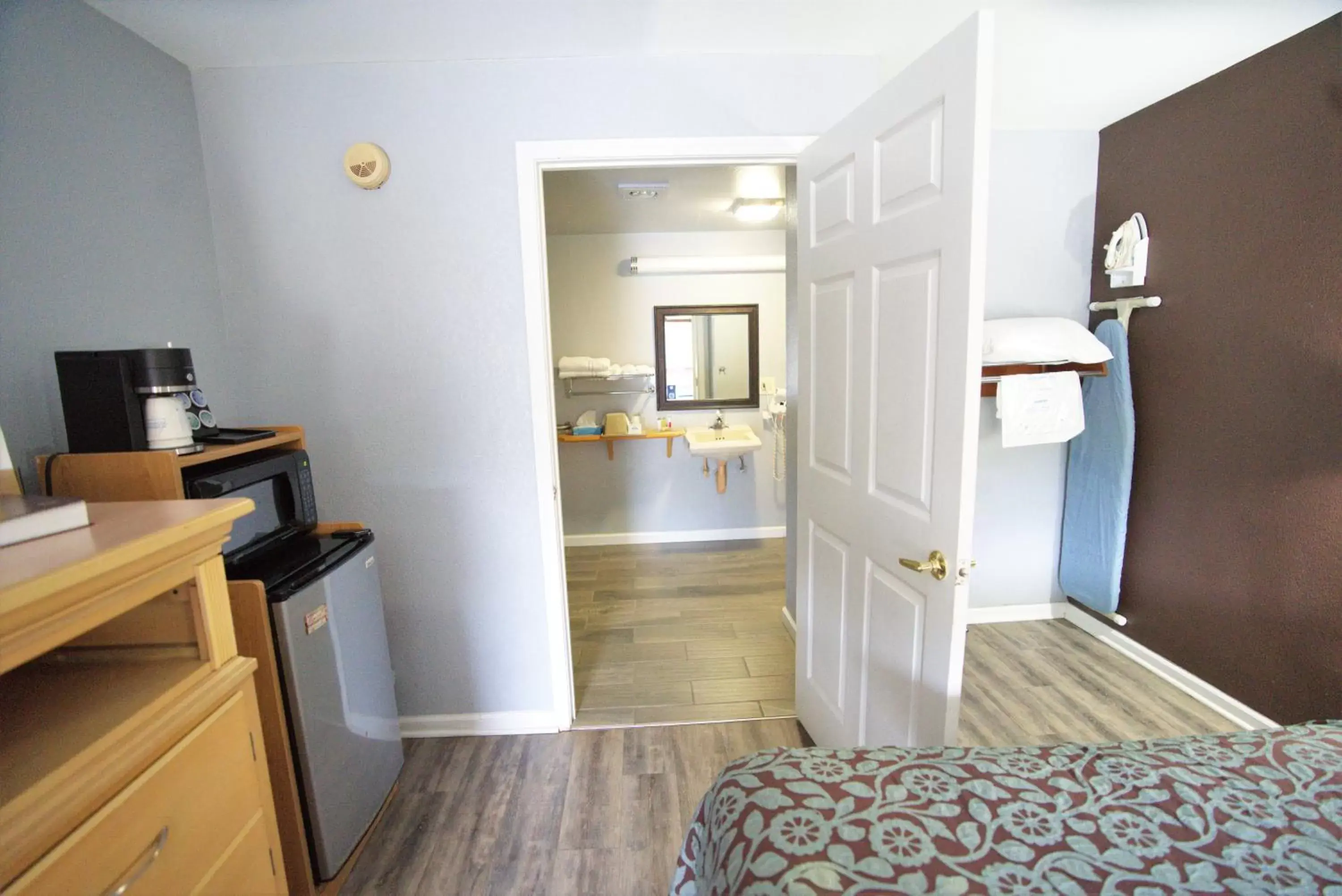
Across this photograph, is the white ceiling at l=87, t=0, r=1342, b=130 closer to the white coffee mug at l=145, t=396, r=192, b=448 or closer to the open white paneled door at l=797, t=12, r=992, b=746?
the open white paneled door at l=797, t=12, r=992, b=746

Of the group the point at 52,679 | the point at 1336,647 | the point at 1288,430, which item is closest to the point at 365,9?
the point at 52,679

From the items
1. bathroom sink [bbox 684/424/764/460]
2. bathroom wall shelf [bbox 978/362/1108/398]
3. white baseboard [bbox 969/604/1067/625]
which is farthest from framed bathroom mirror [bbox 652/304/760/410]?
white baseboard [bbox 969/604/1067/625]

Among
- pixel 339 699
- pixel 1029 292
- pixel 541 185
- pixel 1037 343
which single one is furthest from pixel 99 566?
pixel 1029 292

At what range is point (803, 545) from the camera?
1.86m

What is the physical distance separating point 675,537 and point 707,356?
1.45 meters

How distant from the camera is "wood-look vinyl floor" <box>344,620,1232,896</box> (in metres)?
1.46

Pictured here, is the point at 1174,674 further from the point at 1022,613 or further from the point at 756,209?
the point at 756,209

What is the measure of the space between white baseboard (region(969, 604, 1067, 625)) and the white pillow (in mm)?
1346

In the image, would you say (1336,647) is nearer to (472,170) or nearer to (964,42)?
(964,42)

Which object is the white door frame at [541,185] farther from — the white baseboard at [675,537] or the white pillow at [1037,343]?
the white baseboard at [675,537]

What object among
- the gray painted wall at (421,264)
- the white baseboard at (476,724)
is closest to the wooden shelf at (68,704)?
the gray painted wall at (421,264)

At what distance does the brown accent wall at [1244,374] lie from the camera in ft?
5.40

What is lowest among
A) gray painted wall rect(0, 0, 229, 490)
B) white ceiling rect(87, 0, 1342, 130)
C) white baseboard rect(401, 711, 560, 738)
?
white baseboard rect(401, 711, 560, 738)

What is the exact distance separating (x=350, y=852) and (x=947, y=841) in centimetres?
161
